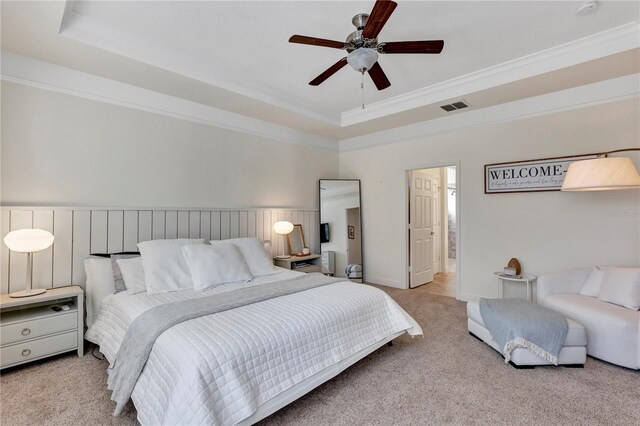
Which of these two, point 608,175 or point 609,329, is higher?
point 608,175

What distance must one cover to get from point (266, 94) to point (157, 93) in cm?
123

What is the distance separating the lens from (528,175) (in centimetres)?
372

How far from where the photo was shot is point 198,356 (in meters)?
1.56

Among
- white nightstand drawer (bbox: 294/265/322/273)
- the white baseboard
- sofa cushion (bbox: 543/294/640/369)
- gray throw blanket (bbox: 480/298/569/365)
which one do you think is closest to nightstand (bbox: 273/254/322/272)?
white nightstand drawer (bbox: 294/265/322/273)

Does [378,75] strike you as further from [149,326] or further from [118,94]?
[118,94]

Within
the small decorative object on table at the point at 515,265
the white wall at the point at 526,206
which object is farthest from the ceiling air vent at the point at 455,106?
the small decorative object on table at the point at 515,265

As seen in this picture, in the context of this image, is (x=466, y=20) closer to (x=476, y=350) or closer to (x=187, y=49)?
(x=187, y=49)

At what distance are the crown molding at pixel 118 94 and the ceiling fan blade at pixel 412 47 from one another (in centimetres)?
252

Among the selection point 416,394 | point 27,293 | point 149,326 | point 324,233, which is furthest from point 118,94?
point 416,394

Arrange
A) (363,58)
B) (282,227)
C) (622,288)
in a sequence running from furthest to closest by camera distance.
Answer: (282,227) → (622,288) → (363,58)

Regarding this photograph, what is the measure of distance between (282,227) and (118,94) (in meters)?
2.46

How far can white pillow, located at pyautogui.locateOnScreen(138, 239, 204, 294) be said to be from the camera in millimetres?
2672

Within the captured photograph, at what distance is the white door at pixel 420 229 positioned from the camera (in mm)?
5051

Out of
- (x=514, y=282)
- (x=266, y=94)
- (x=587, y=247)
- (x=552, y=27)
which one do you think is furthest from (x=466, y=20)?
(x=514, y=282)
